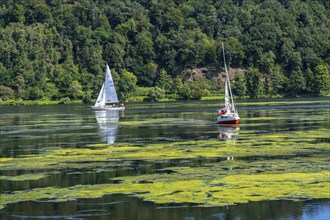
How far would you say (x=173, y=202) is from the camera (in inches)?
1260

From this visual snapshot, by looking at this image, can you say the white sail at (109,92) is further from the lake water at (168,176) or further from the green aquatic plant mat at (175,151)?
the green aquatic plant mat at (175,151)

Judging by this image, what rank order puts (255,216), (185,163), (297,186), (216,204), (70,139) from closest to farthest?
(255,216) < (216,204) < (297,186) < (185,163) < (70,139)

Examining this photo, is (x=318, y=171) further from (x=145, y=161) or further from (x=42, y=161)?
(x=42, y=161)

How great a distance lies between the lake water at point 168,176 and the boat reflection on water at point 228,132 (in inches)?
4.1

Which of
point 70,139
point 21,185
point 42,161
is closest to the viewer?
point 21,185

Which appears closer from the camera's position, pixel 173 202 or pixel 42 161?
pixel 173 202

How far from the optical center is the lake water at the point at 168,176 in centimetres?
3064

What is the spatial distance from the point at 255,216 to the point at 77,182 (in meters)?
12.1

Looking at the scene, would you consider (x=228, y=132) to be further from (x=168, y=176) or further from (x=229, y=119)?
(x=168, y=176)

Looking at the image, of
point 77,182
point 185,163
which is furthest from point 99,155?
point 77,182

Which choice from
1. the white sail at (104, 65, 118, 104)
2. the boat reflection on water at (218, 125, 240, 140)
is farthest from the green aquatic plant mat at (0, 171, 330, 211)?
the white sail at (104, 65, 118, 104)

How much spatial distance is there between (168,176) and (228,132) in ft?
97.5

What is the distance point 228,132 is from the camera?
67750 millimetres

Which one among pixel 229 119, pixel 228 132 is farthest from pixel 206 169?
pixel 229 119
